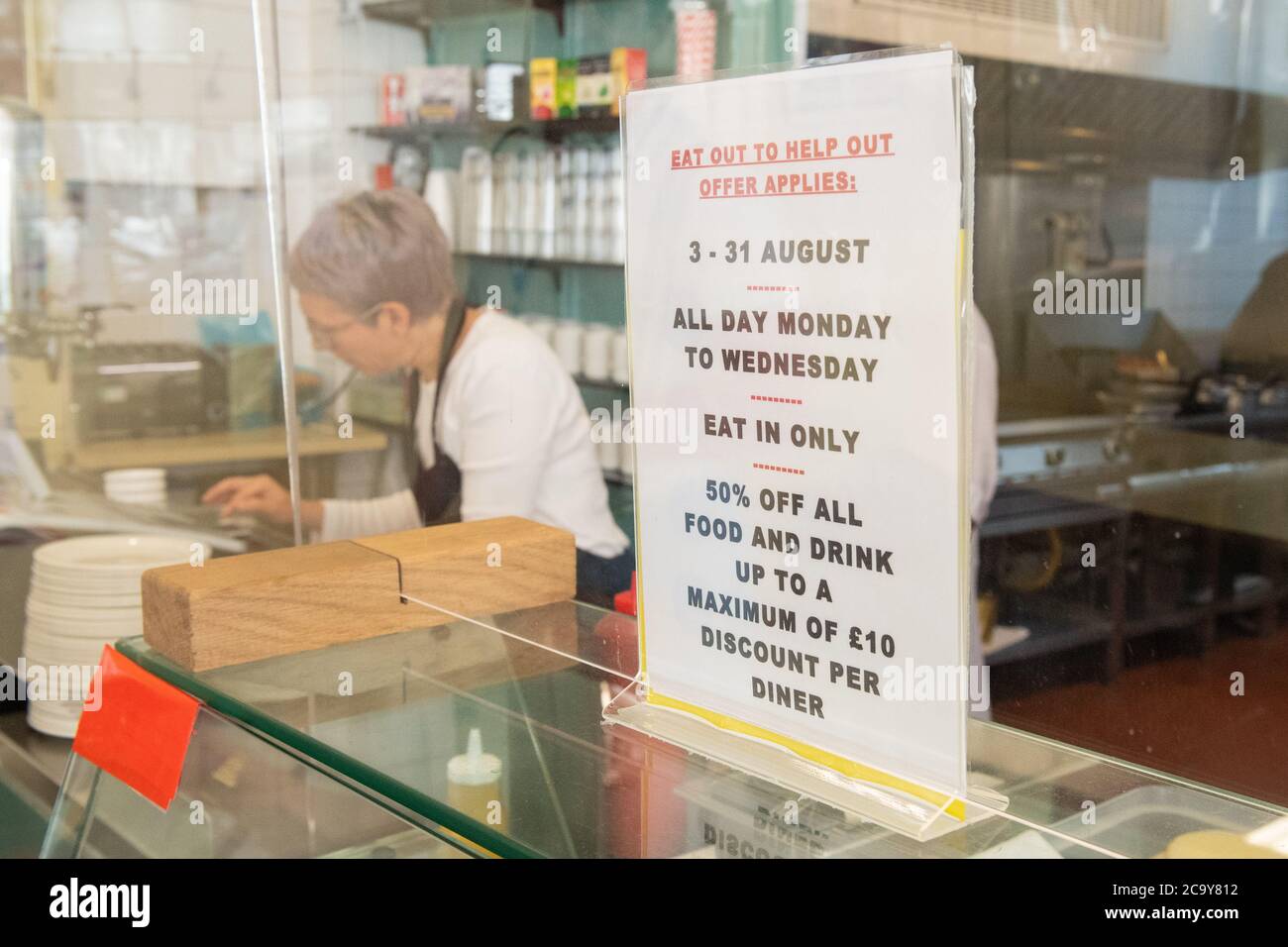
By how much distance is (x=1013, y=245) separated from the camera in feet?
10.4

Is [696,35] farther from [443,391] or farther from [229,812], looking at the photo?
[229,812]

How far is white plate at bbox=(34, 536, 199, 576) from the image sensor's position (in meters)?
1.61

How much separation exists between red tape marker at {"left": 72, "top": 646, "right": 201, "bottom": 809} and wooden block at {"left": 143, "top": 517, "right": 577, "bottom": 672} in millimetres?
32

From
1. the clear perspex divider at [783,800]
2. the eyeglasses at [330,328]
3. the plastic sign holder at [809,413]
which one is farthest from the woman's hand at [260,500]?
the plastic sign holder at [809,413]

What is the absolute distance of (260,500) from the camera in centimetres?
271

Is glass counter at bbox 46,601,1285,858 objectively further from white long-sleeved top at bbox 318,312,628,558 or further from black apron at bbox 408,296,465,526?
black apron at bbox 408,296,465,526

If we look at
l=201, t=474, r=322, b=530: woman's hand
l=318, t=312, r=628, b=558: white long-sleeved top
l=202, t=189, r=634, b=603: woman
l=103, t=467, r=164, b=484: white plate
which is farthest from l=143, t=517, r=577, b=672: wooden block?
l=103, t=467, r=164, b=484: white plate

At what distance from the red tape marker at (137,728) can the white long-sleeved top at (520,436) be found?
3.93 ft

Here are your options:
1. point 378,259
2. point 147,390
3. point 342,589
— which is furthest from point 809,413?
point 147,390

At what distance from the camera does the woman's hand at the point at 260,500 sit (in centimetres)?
263
